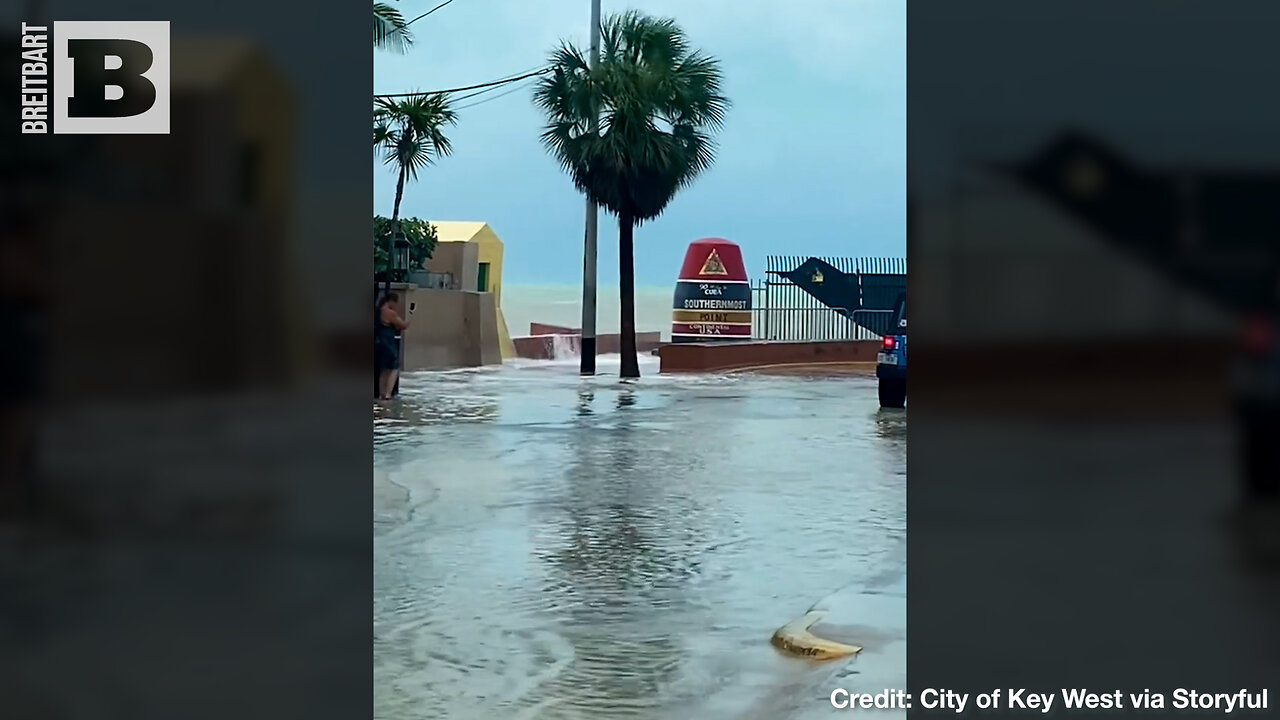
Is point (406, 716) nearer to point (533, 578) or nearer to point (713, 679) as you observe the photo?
point (713, 679)

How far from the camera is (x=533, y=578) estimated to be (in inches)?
289

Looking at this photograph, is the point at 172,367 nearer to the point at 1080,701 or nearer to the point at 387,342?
the point at 1080,701

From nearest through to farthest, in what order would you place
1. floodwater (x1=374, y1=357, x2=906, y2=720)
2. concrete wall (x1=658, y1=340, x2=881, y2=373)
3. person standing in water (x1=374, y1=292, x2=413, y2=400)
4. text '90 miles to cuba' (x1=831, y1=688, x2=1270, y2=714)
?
text '90 miles to cuba' (x1=831, y1=688, x2=1270, y2=714) → floodwater (x1=374, y1=357, x2=906, y2=720) → person standing in water (x1=374, y1=292, x2=413, y2=400) → concrete wall (x1=658, y1=340, x2=881, y2=373)

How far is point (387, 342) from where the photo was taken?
19469 millimetres

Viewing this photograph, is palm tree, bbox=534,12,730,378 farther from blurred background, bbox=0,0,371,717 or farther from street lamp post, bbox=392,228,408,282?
blurred background, bbox=0,0,371,717

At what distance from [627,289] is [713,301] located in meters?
4.85

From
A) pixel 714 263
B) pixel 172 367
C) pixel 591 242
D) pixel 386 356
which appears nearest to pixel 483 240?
pixel 714 263

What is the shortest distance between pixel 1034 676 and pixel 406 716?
2.04 m

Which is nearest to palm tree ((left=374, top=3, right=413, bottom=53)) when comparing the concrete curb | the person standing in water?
the person standing in water

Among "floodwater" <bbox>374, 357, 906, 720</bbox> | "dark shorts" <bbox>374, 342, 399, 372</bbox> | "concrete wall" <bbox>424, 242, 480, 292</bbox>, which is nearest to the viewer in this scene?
"floodwater" <bbox>374, 357, 906, 720</bbox>

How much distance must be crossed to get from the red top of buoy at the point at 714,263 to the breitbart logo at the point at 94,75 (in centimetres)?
2933

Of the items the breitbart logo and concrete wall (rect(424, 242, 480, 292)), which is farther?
concrete wall (rect(424, 242, 480, 292))

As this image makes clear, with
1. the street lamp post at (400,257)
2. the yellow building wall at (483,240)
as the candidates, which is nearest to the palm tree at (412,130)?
the street lamp post at (400,257)

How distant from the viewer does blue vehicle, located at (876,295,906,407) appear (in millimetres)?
18984
